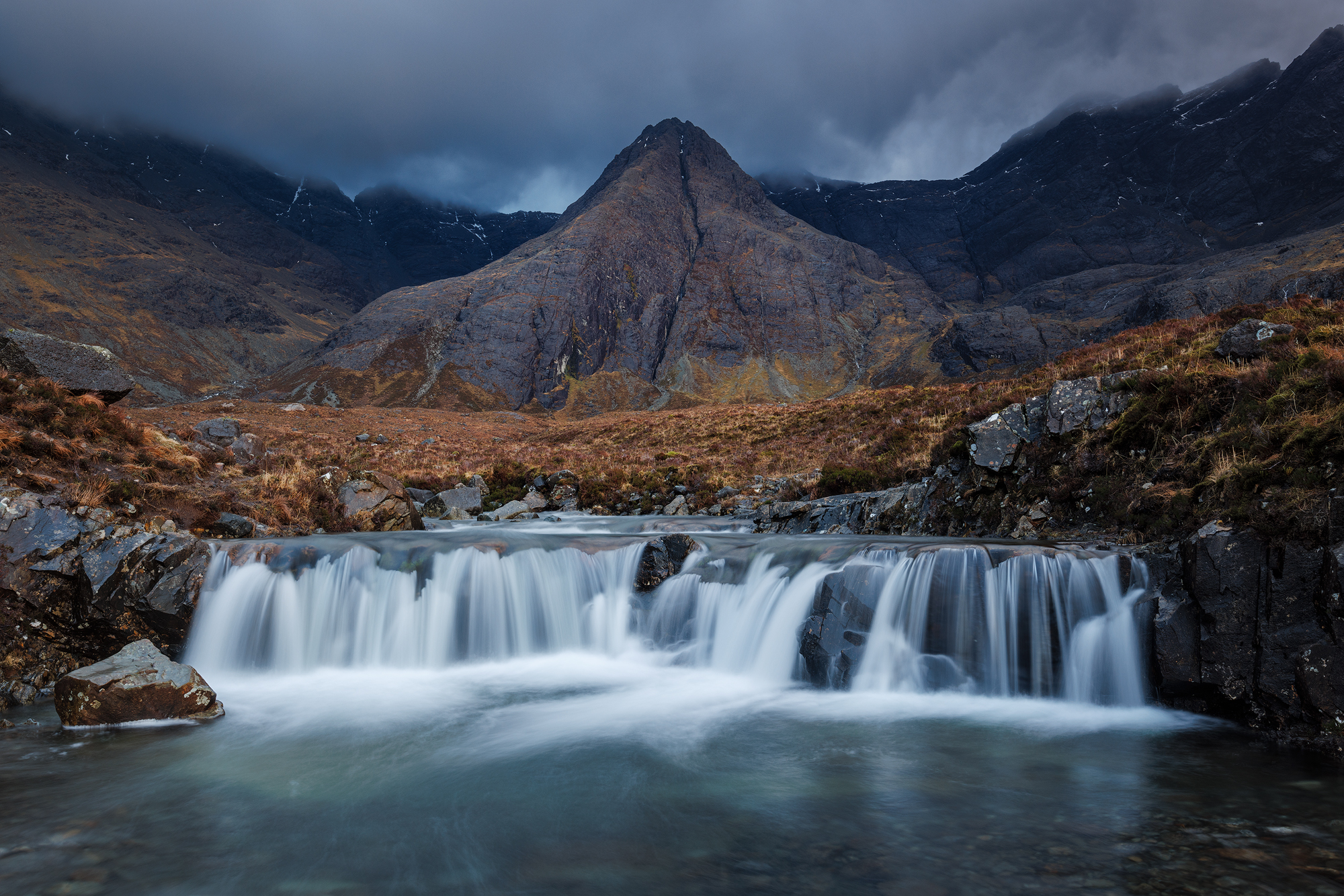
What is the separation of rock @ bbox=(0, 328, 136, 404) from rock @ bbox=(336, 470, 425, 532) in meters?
5.26

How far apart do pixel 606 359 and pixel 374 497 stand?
145m

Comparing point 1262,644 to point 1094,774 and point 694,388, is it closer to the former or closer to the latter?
point 1094,774

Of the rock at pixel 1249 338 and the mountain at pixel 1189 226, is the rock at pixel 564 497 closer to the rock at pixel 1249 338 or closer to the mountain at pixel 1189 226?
the rock at pixel 1249 338

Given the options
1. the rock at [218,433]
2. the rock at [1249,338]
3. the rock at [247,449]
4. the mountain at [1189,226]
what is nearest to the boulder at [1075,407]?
the rock at [1249,338]

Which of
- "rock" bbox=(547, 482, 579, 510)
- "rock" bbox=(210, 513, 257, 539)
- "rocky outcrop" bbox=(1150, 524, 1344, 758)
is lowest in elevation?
"rocky outcrop" bbox=(1150, 524, 1344, 758)

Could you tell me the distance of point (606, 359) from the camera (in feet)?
525

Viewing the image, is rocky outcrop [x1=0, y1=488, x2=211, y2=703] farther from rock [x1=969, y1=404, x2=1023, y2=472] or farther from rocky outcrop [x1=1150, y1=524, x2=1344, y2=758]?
rock [x1=969, y1=404, x2=1023, y2=472]

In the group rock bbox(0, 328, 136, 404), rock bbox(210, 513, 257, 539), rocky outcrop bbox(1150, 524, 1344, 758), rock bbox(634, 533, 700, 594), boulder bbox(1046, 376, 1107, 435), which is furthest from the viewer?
rock bbox(0, 328, 136, 404)

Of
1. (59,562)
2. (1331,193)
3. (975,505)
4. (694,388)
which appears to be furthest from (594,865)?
(1331,193)

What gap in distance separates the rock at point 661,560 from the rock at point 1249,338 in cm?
994

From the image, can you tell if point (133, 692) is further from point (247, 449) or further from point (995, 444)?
point (995, 444)

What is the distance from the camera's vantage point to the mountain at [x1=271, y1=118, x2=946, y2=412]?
139m

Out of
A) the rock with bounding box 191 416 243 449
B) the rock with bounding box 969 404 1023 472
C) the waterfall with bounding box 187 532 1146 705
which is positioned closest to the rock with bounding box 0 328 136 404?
the rock with bounding box 191 416 243 449

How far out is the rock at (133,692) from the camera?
761 cm
